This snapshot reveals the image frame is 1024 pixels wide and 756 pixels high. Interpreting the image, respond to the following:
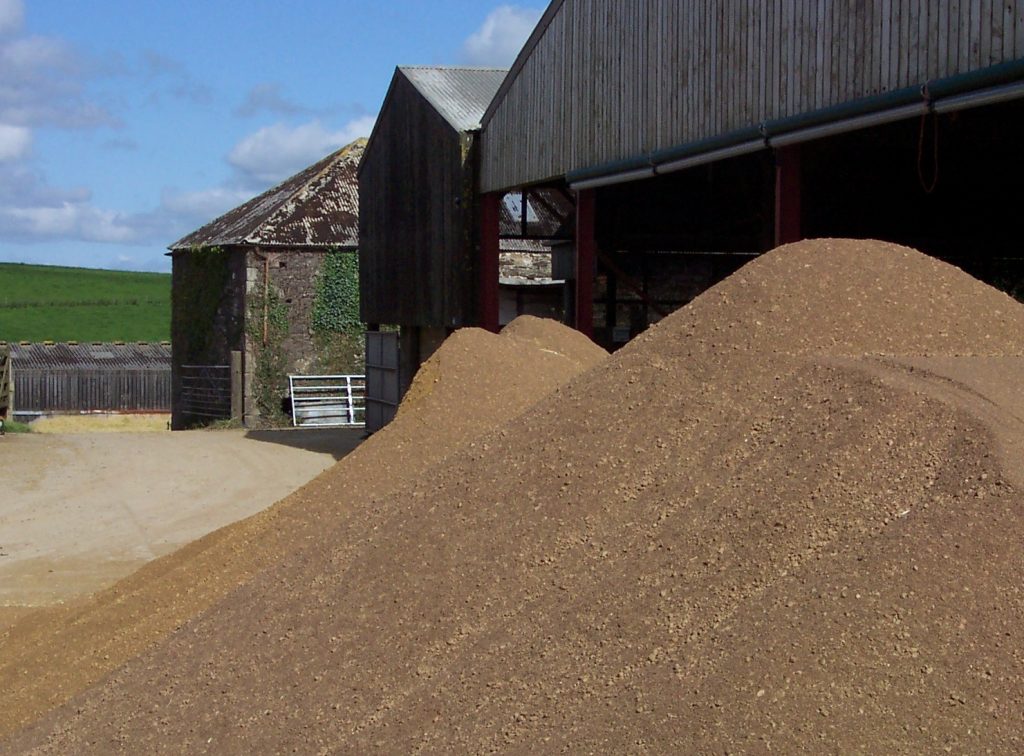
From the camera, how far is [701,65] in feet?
38.6

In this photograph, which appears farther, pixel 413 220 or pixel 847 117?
pixel 413 220

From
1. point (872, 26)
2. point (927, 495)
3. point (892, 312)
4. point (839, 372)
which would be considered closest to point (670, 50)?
point (872, 26)

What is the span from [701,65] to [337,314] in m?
18.7

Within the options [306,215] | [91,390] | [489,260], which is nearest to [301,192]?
[306,215]

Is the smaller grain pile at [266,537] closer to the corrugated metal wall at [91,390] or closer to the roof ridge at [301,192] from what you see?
the roof ridge at [301,192]

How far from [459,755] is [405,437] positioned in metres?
4.63

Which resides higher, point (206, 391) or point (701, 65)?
point (701, 65)

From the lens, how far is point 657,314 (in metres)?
20.6

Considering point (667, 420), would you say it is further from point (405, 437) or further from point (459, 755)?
point (405, 437)

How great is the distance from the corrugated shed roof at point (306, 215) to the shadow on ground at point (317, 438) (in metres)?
4.54

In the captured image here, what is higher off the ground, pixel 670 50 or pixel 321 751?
pixel 670 50

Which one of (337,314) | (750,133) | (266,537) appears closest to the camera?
(266,537)

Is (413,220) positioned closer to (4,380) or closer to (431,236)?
(431,236)

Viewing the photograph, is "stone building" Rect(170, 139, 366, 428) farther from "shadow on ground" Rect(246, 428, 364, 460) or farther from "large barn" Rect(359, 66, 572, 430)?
"large barn" Rect(359, 66, 572, 430)
